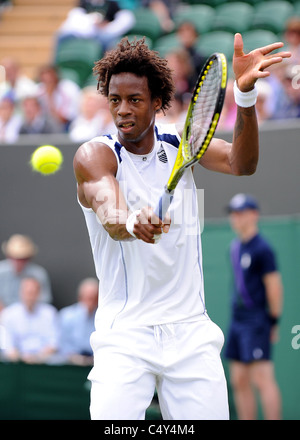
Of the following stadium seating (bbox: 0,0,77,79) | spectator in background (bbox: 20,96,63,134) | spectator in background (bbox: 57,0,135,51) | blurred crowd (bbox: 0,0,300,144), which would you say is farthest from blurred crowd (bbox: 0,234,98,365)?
stadium seating (bbox: 0,0,77,79)

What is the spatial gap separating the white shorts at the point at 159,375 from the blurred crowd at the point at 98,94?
3927mm

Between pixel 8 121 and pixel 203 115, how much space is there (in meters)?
6.07

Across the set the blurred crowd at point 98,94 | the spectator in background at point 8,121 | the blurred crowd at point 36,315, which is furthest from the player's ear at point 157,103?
the spectator in background at point 8,121

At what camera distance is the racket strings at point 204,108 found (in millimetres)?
3383

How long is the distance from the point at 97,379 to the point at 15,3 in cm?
1080

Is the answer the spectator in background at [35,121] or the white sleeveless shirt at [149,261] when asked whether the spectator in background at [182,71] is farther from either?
the white sleeveless shirt at [149,261]

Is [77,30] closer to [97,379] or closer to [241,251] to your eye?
[241,251]

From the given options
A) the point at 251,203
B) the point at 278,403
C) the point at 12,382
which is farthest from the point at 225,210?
the point at 12,382

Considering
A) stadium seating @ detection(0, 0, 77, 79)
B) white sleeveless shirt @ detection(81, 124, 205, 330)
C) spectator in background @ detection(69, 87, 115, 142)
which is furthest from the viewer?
stadium seating @ detection(0, 0, 77, 79)

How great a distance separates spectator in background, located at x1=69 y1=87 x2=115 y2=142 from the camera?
8.32 meters

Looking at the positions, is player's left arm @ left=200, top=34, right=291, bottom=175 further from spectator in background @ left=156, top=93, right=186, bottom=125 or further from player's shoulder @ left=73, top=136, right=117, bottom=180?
spectator in background @ left=156, top=93, right=186, bottom=125

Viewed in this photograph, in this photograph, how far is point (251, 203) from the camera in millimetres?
6828

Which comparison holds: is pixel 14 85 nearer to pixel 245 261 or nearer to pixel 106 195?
pixel 245 261

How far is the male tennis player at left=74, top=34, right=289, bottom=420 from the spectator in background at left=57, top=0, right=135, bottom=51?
7056 mm
